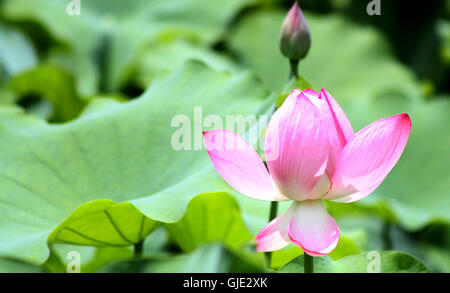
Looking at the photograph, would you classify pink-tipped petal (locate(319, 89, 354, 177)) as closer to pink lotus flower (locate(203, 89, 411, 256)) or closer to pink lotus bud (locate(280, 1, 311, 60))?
pink lotus flower (locate(203, 89, 411, 256))

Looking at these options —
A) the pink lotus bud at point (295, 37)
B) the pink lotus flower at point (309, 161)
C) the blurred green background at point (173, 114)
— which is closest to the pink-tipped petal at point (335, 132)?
the pink lotus flower at point (309, 161)

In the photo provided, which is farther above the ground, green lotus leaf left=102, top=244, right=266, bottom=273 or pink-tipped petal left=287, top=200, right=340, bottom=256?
pink-tipped petal left=287, top=200, right=340, bottom=256

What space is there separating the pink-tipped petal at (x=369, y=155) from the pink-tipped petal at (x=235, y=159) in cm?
7

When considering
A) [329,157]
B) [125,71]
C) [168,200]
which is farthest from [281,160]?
[125,71]

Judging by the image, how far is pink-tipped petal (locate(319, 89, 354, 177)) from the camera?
1.85 ft

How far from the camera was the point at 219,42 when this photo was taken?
85.3 inches

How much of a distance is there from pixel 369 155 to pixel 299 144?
64 millimetres

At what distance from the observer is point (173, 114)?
0.96 m

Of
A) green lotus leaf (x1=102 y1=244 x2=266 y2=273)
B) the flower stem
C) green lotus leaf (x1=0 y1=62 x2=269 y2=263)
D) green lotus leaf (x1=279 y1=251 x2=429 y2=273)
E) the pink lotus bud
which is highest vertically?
the pink lotus bud

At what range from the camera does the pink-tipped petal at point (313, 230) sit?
0.54 m

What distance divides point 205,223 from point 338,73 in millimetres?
1166

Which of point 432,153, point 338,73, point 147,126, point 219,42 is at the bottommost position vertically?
point 147,126

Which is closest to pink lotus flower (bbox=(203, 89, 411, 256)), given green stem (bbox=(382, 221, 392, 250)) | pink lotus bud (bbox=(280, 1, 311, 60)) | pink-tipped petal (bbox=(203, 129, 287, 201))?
pink-tipped petal (bbox=(203, 129, 287, 201))
